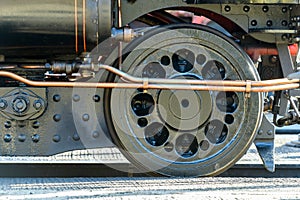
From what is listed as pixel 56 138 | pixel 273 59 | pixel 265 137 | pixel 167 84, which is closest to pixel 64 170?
pixel 56 138

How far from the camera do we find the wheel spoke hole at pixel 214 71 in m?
3.57

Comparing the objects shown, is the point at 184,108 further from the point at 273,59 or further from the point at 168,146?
the point at 273,59

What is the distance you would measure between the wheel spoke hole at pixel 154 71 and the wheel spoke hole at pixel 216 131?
432mm

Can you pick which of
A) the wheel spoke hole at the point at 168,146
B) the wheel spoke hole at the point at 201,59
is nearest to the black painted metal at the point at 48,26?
the wheel spoke hole at the point at 201,59

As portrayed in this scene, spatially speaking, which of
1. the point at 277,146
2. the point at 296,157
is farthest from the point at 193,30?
the point at 277,146

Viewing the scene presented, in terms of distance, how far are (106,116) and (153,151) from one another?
0.36 metres

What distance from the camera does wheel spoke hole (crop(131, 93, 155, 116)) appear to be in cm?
355

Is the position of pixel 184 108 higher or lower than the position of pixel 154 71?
lower

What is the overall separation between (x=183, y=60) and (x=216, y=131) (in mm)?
494

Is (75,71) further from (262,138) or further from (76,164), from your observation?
(262,138)

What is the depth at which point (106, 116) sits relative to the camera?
3.55 metres

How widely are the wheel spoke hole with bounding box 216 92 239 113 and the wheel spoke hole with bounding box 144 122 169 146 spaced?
0.38 m

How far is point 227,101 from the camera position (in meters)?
3.63

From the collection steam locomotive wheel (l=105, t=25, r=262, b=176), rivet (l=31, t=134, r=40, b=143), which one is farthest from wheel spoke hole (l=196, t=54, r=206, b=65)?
rivet (l=31, t=134, r=40, b=143)
